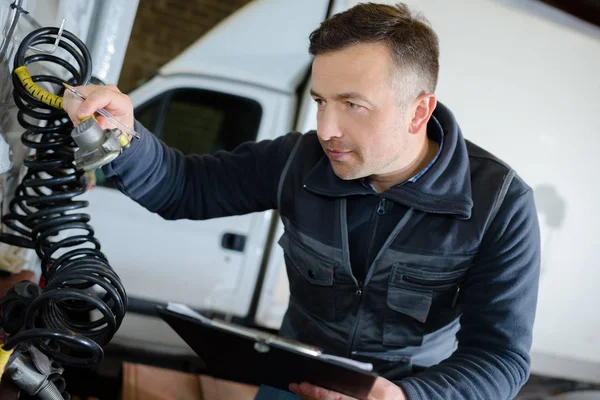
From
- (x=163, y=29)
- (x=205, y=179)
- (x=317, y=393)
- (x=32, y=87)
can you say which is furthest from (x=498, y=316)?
(x=163, y=29)

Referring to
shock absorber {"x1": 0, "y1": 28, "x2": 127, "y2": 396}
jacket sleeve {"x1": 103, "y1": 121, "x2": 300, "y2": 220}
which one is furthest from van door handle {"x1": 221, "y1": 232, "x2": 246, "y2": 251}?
shock absorber {"x1": 0, "y1": 28, "x2": 127, "y2": 396}

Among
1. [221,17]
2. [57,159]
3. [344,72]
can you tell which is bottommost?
[57,159]

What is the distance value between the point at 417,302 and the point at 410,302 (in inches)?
0.7

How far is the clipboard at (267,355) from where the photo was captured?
100cm

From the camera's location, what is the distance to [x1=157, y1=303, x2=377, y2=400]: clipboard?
39.3 inches

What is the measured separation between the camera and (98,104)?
1.08 metres

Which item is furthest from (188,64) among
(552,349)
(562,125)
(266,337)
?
(552,349)

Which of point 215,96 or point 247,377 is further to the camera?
point 215,96

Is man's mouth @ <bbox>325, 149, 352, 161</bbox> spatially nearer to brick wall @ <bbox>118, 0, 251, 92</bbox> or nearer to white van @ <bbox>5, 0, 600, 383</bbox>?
white van @ <bbox>5, 0, 600, 383</bbox>

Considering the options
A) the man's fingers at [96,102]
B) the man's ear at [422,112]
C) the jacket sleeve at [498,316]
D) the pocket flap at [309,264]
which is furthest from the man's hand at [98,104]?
the jacket sleeve at [498,316]

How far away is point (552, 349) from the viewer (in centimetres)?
293

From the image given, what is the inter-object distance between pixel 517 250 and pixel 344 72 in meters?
0.54

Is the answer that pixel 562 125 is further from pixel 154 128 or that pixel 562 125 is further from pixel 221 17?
pixel 221 17

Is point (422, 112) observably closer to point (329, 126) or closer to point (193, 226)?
point (329, 126)
